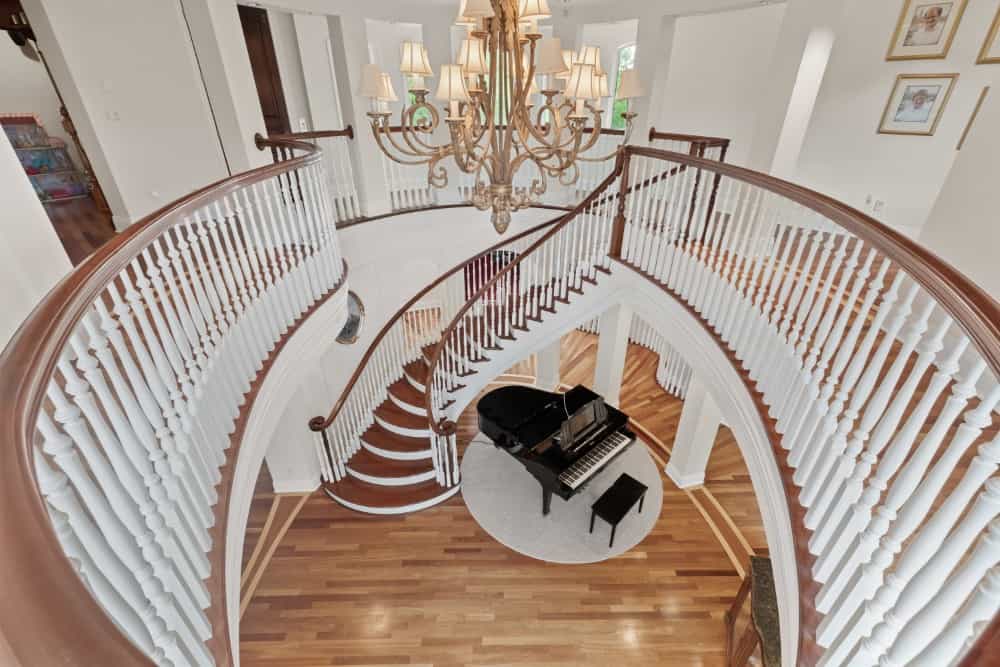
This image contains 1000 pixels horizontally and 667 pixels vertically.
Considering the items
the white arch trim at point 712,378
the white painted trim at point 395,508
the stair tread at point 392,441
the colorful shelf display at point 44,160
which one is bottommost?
the white painted trim at point 395,508

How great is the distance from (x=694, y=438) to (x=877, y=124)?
149 inches

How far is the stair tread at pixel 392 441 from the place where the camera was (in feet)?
17.3

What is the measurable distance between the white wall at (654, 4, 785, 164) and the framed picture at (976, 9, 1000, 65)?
6.49 ft

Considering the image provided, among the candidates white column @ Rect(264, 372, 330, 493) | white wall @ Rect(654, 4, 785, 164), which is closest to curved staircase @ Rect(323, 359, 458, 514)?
white column @ Rect(264, 372, 330, 493)

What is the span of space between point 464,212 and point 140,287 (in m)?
4.84

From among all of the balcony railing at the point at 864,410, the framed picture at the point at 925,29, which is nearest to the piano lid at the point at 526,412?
the balcony railing at the point at 864,410

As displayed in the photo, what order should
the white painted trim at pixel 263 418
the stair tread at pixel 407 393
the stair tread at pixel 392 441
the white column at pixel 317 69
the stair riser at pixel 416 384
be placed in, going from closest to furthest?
the white painted trim at pixel 263 418, the stair tread at pixel 392 441, the stair tread at pixel 407 393, the stair riser at pixel 416 384, the white column at pixel 317 69

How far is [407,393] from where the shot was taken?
592 cm

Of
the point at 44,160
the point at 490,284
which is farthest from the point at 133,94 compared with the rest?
the point at 490,284

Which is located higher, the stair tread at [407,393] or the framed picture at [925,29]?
the framed picture at [925,29]

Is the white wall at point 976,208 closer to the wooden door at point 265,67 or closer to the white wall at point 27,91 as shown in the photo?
the wooden door at point 265,67

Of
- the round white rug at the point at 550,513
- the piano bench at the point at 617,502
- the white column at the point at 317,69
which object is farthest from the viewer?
the white column at the point at 317,69

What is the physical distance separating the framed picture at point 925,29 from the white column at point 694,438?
3.75 metres

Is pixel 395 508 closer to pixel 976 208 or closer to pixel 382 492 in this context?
pixel 382 492
